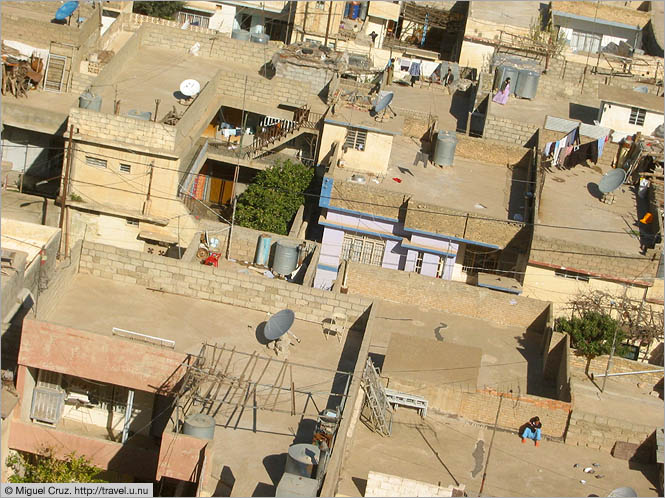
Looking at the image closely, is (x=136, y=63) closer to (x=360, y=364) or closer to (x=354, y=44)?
(x=354, y=44)

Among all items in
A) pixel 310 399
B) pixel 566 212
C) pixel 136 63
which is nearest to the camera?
pixel 310 399

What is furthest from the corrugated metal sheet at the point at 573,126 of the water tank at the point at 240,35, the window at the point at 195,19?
the window at the point at 195,19

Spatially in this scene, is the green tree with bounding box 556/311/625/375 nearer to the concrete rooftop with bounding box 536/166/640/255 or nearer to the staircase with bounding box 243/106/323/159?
the concrete rooftop with bounding box 536/166/640/255

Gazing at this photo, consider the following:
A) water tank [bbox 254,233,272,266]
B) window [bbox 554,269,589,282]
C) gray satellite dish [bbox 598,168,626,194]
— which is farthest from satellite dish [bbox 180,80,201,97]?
window [bbox 554,269,589,282]

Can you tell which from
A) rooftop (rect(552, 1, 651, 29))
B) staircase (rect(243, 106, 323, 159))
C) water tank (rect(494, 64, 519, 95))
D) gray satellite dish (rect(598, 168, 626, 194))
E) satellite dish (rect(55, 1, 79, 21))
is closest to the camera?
gray satellite dish (rect(598, 168, 626, 194))

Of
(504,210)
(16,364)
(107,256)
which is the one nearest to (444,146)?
(504,210)

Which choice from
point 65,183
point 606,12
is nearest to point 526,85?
point 606,12

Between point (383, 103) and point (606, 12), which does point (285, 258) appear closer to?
point (383, 103)
